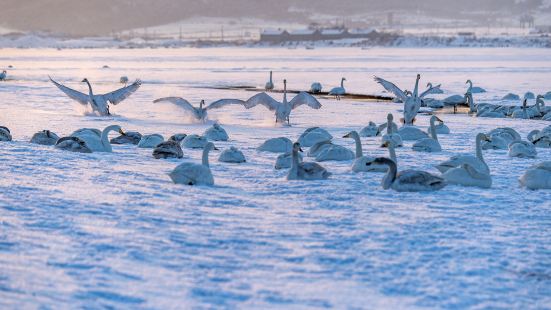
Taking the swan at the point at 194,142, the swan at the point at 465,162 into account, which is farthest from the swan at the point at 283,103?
the swan at the point at 465,162

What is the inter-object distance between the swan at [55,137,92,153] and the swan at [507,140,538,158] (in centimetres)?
629

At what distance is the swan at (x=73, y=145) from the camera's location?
12.7 m

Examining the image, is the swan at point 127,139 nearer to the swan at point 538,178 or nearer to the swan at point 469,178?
the swan at point 469,178

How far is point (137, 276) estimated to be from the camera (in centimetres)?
600

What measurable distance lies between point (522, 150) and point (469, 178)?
10.3 feet

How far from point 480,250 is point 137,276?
108 inches

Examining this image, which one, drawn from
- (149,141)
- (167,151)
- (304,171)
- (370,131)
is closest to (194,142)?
(149,141)

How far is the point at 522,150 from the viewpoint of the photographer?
1247cm

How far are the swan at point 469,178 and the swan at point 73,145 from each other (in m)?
5.64

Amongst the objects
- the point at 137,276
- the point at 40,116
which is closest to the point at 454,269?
the point at 137,276

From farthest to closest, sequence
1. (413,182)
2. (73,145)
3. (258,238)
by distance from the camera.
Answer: (73,145) → (413,182) → (258,238)

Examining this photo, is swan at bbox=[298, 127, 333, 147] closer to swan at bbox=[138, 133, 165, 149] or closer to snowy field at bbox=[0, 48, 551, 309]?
snowy field at bbox=[0, 48, 551, 309]

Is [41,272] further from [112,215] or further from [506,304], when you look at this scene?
[506,304]

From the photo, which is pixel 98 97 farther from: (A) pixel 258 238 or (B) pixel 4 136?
(A) pixel 258 238
